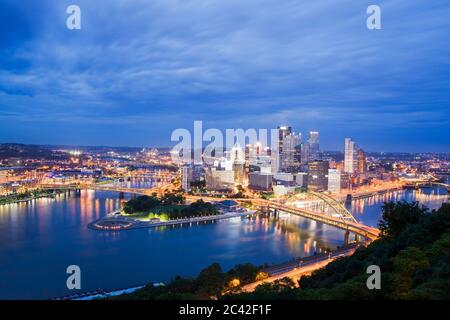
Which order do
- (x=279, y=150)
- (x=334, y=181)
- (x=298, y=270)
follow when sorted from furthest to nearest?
(x=279, y=150), (x=334, y=181), (x=298, y=270)

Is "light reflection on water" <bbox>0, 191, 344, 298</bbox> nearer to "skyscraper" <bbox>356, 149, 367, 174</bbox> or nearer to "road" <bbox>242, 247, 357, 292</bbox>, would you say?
"road" <bbox>242, 247, 357, 292</bbox>

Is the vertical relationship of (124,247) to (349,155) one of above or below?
below

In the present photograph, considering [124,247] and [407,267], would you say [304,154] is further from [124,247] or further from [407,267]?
[407,267]

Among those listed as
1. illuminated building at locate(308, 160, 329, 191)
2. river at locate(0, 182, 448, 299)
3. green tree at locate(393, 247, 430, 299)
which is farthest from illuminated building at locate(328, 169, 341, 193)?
green tree at locate(393, 247, 430, 299)

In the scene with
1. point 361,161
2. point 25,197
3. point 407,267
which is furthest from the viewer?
point 361,161

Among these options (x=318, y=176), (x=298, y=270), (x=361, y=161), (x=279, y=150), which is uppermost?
(x=279, y=150)

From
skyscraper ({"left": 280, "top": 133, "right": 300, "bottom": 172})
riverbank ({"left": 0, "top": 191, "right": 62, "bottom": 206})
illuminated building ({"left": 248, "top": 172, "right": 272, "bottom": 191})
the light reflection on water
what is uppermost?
skyscraper ({"left": 280, "top": 133, "right": 300, "bottom": 172})

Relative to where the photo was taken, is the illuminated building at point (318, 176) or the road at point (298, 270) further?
the illuminated building at point (318, 176)

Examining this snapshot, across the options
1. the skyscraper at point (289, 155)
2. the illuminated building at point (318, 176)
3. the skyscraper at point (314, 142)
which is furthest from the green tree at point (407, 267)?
the skyscraper at point (314, 142)

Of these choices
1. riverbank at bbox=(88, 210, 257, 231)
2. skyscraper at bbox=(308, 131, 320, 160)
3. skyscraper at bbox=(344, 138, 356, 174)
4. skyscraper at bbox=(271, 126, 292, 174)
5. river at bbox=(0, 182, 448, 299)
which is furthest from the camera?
skyscraper at bbox=(308, 131, 320, 160)

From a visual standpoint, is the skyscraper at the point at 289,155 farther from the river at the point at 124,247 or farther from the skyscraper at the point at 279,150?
the river at the point at 124,247

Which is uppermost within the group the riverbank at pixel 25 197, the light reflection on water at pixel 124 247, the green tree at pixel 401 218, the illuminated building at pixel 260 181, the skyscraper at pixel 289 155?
the skyscraper at pixel 289 155

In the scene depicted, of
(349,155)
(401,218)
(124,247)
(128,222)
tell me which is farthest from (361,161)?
(401,218)
